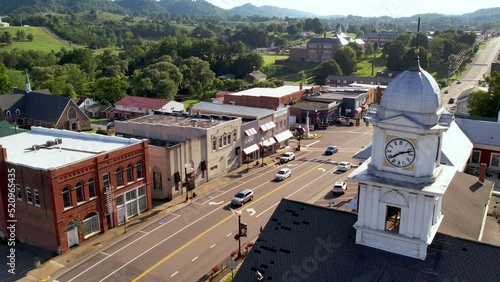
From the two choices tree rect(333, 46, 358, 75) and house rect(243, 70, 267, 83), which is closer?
house rect(243, 70, 267, 83)

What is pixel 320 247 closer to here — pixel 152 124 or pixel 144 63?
pixel 152 124

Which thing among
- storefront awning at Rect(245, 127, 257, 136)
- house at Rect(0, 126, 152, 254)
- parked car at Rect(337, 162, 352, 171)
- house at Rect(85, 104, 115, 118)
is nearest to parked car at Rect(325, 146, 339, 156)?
parked car at Rect(337, 162, 352, 171)

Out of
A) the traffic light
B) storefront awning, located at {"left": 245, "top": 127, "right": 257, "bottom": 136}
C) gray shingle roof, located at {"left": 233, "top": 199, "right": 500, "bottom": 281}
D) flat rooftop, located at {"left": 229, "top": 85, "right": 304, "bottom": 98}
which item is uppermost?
gray shingle roof, located at {"left": 233, "top": 199, "right": 500, "bottom": 281}

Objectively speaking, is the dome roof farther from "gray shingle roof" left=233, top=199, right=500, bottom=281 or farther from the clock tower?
"gray shingle roof" left=233, top=199, right=500, bottom=281

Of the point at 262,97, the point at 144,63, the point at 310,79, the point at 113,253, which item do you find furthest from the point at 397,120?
the point at 144,63

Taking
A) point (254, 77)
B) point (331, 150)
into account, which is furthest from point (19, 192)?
point (254, 77)

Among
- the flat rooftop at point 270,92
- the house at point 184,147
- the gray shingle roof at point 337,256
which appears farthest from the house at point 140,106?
the gray shingle roof at point 337,256

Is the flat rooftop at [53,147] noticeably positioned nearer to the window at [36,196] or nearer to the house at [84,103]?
the window at [36,196]
